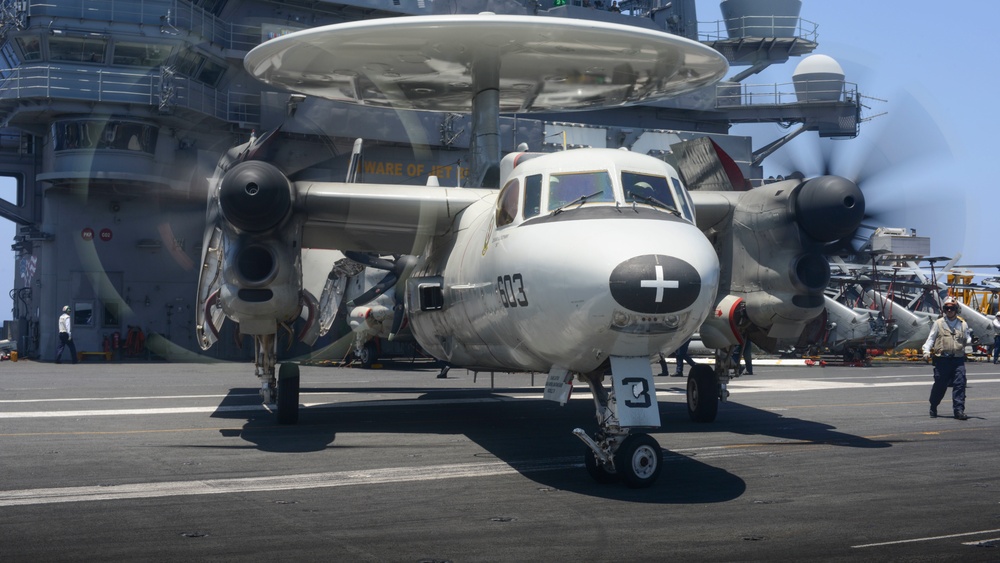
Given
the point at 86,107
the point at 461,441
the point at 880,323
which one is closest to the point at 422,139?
the point at 86,107

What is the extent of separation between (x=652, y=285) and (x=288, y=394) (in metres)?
8.23

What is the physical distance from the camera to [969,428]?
1469 centimetres

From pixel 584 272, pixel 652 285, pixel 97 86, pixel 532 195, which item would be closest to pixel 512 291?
pixel 532 195

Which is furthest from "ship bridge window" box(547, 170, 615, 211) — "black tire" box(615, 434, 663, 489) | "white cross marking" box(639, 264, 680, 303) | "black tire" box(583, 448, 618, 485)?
"black tire" box(583, 448, 618, 485)

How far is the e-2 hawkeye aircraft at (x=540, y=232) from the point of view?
29.7 ft

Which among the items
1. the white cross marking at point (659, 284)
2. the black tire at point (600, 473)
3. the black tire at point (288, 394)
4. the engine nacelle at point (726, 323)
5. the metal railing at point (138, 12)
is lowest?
the black tire at point (288, 394)

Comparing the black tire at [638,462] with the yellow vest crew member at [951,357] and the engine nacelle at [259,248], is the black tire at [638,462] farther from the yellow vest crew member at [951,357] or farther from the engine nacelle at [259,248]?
the yellow vest crew member at [951,357]

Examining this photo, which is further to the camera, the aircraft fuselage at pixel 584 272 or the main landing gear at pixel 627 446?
the main landing gear at pixel 627 446

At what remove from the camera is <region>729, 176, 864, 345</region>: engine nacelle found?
44.2ft

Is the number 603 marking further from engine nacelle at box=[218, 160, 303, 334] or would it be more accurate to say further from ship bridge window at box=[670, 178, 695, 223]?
engine nacelle at box=[218, 160, 303, 334]

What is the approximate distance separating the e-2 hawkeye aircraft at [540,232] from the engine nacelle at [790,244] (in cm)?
3

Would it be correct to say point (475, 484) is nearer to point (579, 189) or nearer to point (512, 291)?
point (512, 291)

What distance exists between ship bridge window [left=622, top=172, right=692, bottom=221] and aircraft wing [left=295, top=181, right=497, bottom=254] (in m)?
4.00

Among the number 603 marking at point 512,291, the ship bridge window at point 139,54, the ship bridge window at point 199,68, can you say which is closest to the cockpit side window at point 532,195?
the number 603 marking at point 512,291
